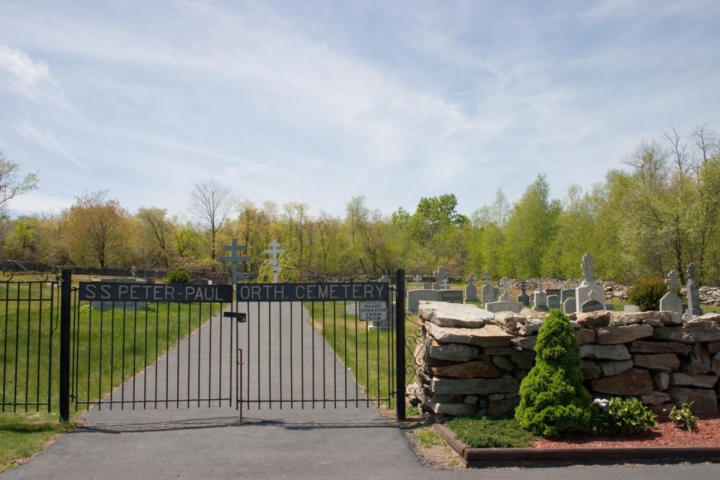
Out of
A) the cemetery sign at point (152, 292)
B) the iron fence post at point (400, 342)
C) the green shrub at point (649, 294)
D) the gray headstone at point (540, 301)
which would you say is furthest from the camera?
the gray headstone at point (540, 301)

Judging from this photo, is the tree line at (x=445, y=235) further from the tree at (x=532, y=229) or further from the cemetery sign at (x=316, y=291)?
the cemetery sign at (x=316, y=291)

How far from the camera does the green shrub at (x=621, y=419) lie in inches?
233

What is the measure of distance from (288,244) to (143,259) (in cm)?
1945

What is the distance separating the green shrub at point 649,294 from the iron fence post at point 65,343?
17.7 meters

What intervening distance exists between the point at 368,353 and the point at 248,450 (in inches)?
197

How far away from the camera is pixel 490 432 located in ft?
19.4

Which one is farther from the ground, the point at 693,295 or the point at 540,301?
the point at 693,295

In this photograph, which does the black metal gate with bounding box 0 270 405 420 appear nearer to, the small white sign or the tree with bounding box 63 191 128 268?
the small white sign

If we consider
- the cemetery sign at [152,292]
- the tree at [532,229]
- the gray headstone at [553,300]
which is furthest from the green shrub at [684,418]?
the tree at [532,229]

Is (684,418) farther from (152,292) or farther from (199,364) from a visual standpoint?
(152,292)

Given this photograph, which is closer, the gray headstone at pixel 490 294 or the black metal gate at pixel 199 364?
the black metal gate at pixel 199 364

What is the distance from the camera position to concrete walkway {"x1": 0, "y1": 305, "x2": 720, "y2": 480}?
17.0ft

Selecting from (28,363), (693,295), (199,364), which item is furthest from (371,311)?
(693,295)

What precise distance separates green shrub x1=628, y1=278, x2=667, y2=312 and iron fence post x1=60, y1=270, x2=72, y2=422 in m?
17.7
